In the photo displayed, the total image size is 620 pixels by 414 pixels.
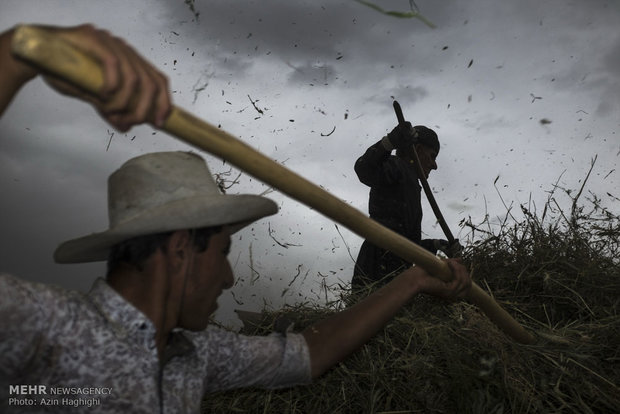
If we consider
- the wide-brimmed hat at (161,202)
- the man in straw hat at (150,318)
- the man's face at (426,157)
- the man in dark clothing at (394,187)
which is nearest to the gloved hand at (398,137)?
the man in dark clothing at (394,187)

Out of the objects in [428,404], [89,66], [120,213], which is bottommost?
[428,404]

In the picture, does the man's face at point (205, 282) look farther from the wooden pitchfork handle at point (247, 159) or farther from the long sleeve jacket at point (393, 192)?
the long sleeve jacket at point (393, 192)

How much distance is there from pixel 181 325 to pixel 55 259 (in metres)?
0.66

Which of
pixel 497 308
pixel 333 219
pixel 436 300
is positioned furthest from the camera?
pixel 436 300

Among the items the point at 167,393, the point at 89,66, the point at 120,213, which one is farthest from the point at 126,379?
the point at 89,66

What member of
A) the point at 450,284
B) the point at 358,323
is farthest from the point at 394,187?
the point at 358,323

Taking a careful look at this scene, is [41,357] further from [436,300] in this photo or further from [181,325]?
[436,300]

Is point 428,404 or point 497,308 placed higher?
point 497,308

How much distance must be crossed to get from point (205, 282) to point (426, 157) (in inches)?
213

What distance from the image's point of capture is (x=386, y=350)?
313cm

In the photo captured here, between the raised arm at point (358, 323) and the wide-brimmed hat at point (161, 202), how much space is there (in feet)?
2.37

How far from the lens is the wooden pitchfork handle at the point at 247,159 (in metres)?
1.17

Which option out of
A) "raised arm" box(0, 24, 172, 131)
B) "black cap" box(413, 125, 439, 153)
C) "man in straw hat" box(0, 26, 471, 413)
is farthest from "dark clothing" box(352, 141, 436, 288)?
"raised arm" box(0, 24, 172, 131)

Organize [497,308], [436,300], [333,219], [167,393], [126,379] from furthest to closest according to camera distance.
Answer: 1. [436,300]
2. [497,308]
3. [333,219]
4. [167,393]
5. [126,379]
